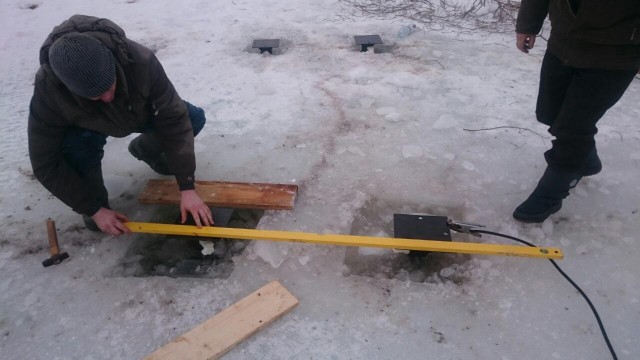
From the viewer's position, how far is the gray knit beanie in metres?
1.53

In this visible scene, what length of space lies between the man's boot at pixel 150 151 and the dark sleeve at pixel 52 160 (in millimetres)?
560

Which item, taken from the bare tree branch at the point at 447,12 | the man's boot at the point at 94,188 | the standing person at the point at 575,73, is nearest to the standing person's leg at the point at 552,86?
the standing person at the point at 575,73

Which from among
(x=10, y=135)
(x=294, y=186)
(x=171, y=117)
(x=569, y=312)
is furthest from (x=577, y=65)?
(x=10, y=135)

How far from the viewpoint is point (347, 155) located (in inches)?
113

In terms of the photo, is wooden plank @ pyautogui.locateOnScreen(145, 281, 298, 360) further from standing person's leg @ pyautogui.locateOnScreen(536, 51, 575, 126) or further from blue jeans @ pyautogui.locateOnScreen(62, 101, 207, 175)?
standing person's leg @ pyautogui.locateOnScreen(536, 51, 575, 126)

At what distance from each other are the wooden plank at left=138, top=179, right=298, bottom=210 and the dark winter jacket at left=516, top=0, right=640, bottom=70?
5.11ft

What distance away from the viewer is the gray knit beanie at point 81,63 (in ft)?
5.02

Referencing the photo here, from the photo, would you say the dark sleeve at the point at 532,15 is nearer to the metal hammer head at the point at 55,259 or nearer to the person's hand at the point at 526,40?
the person's hand at the point at 526,40

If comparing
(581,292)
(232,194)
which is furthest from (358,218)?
(581,292)

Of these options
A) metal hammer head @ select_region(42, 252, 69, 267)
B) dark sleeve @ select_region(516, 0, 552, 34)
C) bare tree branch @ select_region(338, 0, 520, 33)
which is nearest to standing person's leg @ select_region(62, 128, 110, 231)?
metal hammer head @ select_region(42, 252, 69, 267)

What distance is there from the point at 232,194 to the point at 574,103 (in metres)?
1.83

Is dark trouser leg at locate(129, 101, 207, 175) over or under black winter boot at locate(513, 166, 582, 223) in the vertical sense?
over

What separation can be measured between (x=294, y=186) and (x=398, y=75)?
72.1 inches

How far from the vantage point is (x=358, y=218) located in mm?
2406
